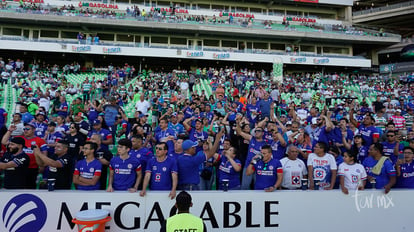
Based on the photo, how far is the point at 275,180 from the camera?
425 centimetres

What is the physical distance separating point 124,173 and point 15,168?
1633mm

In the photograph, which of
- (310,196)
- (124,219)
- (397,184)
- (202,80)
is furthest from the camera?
(202,80)

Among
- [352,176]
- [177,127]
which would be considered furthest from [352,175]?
[177,127]

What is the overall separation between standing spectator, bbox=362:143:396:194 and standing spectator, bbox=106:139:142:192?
143 inches

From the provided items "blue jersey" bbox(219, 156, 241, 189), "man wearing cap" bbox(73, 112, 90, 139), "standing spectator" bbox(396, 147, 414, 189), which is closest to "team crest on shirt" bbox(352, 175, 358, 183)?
"standing spectator" bbox(396, 147, 414, 189)

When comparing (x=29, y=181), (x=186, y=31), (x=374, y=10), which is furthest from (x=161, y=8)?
(x=29, y=181)

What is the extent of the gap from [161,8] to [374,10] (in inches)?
1113

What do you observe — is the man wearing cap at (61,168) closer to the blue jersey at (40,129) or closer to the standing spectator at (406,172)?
the blue jersey at (40,129)

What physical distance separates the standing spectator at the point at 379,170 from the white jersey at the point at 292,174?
42.0 inches

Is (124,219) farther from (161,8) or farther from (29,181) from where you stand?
(161,8)

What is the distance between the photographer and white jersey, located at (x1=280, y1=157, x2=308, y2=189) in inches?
177

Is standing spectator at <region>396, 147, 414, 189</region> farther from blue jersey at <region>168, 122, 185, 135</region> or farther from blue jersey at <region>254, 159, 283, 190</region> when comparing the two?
blue jersey at <region>168, 122, 185, 135</region>

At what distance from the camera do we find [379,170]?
4.47 m

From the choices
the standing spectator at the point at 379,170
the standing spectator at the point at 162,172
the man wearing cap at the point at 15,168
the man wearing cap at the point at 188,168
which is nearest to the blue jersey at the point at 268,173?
the man wearing cap at the point at 188,168
